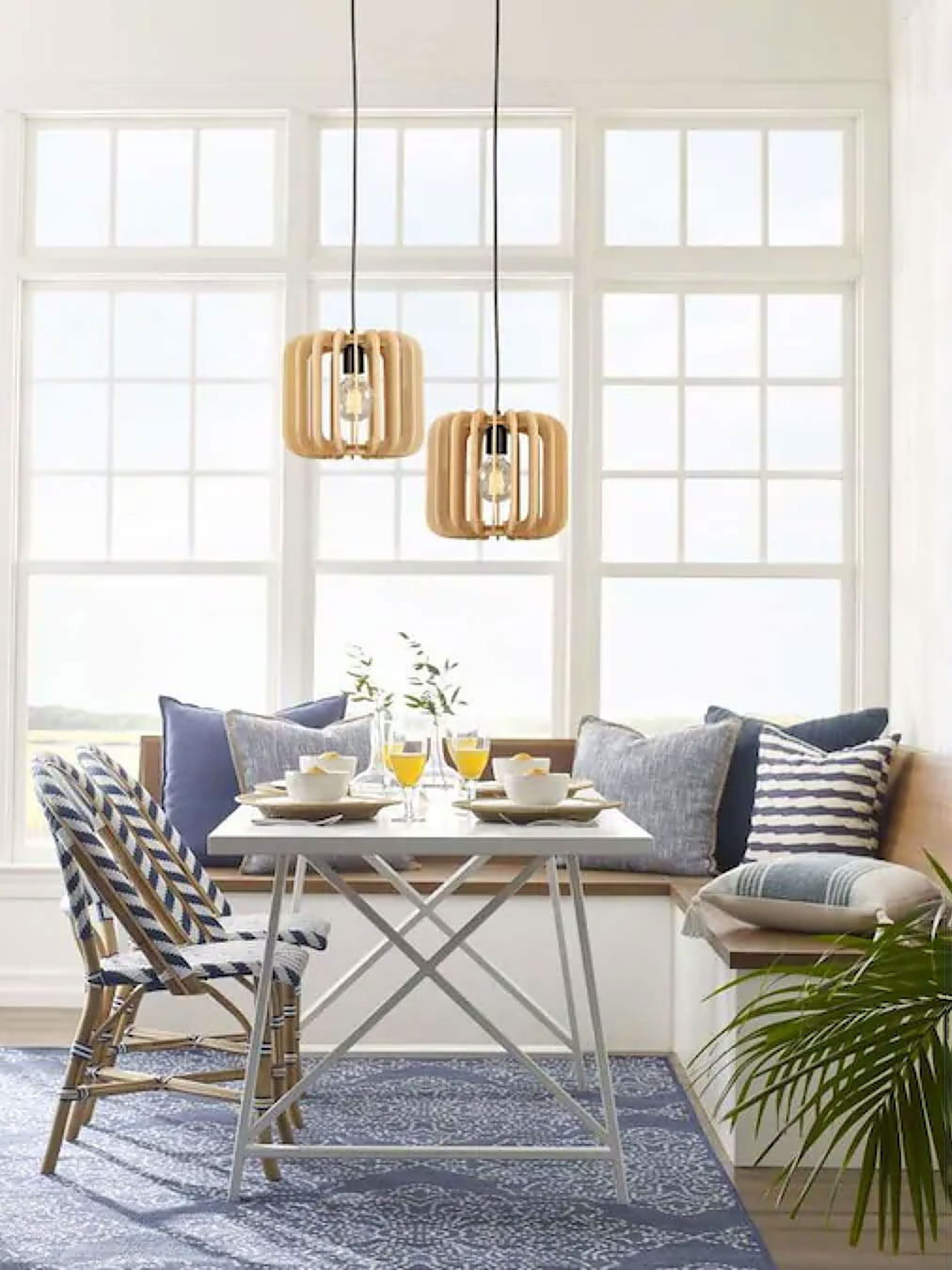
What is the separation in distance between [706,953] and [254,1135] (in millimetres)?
1475

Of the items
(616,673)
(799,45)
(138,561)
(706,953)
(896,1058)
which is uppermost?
(799,45)

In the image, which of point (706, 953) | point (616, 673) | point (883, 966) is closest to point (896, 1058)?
point (883, 966)

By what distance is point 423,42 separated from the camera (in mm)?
5867

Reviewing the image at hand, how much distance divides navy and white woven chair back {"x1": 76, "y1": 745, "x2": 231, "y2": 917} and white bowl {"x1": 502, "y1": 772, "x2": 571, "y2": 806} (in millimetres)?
1021

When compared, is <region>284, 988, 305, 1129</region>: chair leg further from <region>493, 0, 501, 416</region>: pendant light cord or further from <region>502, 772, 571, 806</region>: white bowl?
<region>493, 0, 501, 416</region>: pendant light cord

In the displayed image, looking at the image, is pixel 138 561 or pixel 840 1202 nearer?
pixel 840 1202

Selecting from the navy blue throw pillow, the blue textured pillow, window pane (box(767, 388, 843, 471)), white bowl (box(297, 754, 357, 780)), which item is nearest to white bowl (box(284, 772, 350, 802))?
white bowl (box(297, 754, 357, 780))

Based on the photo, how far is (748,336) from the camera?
5926 millimetres

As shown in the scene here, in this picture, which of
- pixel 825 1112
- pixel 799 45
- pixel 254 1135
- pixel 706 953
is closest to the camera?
pixel 825 1112

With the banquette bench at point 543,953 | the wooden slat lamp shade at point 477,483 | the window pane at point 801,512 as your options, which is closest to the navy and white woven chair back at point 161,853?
the banquette bench at point 543,953

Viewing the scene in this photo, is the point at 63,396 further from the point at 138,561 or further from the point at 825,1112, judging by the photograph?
the point at 825,1112

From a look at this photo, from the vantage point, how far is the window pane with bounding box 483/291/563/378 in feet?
19.6

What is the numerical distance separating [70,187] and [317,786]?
10.9 feet

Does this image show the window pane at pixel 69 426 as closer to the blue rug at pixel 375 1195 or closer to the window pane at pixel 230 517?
the window pane at pixel 230 517
